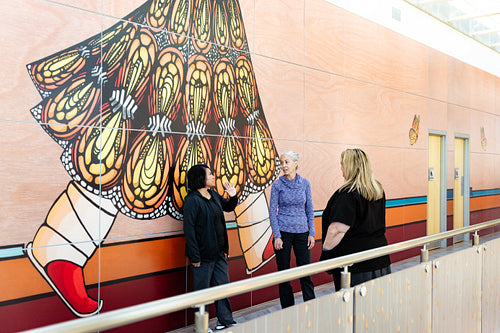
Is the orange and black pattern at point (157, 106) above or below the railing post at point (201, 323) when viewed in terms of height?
above

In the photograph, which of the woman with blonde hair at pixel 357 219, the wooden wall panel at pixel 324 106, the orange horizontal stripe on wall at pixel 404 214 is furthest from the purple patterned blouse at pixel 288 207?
the orange horizontal stripe on wall at pixel 404 214

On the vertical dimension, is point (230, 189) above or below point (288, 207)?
above

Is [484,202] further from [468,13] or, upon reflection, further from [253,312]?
[253,312]

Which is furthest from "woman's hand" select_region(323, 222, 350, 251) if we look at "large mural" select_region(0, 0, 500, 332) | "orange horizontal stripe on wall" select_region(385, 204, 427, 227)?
"orange horizontal stripe on wall" select_region(385, 204, 427, 227)

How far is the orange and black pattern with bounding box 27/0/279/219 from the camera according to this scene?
12.0 feet

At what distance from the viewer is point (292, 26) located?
572 centimetres

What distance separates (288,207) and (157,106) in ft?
5.28

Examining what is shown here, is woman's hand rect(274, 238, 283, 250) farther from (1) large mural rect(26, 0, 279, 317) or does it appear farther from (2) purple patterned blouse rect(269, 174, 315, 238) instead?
(1) large mural rect(26, 0, 279, 317)

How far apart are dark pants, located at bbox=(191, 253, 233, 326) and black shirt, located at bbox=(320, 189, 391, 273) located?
1456mm

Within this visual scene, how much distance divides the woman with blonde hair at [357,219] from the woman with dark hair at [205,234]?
53.4 inches

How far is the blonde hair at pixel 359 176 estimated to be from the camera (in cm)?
310

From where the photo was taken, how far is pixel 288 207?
4.53m

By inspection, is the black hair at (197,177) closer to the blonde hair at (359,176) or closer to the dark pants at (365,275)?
the blonde hair at (359,176)

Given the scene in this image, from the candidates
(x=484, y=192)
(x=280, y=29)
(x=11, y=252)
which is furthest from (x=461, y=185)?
(x=11, y=252)
